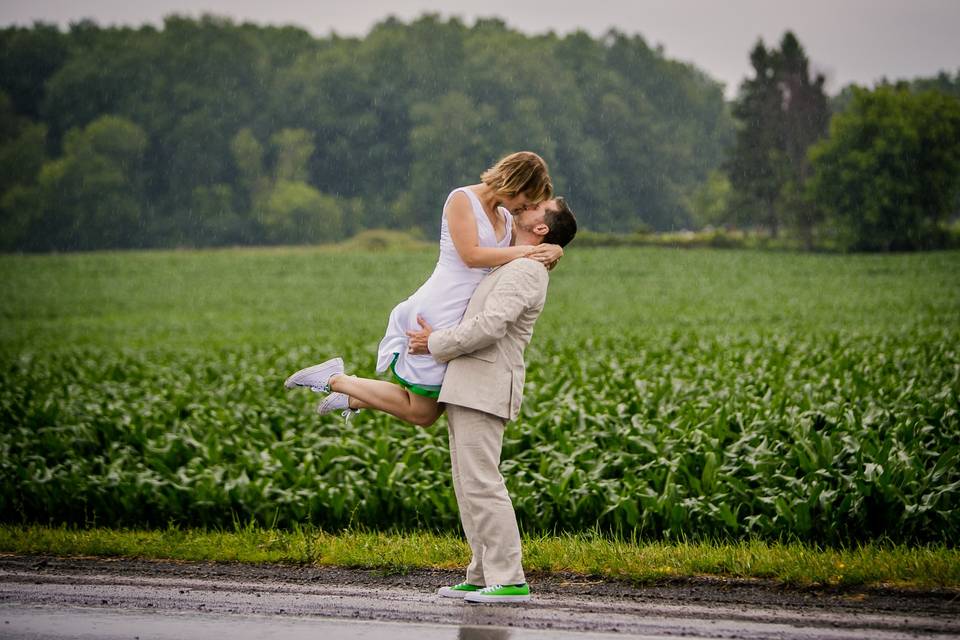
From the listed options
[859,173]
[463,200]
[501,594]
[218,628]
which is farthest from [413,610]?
[859,173]

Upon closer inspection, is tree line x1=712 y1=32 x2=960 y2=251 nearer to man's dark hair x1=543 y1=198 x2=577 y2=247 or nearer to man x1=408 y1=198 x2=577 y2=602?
man's dark hair x1=543 y1=198 x2=577 y2=247

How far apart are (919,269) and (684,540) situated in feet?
142

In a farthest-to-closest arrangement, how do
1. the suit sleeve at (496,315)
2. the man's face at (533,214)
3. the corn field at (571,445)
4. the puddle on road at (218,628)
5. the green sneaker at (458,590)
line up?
the corn field at (571,445) → the green sneaker at (458,590) → the man's face at (533,214) → the suit sleeve at (496,315) → the puddle on road at (218,628)

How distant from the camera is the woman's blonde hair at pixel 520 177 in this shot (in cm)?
536

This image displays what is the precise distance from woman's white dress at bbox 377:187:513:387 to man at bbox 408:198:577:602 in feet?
0.29

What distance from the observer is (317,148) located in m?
84.6

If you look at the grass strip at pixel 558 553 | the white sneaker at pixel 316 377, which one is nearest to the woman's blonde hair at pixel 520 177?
the white sneaker at pixel 316 377

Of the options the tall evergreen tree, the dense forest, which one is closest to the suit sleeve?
the tall evergreen tree

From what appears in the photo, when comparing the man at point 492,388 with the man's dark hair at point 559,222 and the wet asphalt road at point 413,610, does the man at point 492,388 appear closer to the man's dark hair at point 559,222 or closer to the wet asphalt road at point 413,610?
the man's dark hair at point 559,222

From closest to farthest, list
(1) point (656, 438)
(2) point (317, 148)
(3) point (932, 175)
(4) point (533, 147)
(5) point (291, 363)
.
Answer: (1) point (656, 438)
(5) point (291, 363)
(3) point (932, 175)
(4) point (533, 147)
(2) point (317, 148)

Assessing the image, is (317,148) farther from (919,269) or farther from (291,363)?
(291,363)

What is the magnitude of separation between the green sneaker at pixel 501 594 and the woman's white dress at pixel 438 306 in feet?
3.45

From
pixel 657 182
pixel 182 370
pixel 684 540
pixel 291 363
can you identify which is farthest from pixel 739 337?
pixel 657 182

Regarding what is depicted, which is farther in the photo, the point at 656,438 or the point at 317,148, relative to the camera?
the point at 317,148
